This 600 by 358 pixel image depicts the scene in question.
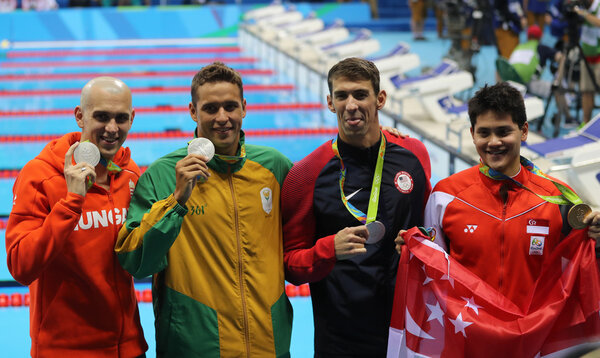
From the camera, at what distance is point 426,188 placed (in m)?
2.48

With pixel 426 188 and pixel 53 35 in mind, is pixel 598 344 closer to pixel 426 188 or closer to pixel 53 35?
pixel 426 188

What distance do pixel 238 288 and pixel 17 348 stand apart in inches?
89.4

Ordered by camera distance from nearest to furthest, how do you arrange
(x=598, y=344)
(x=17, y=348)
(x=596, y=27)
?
(x=598, y=344) < (x=17, y=348) < (x=596, y=27)

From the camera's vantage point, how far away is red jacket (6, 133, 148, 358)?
7.18ft

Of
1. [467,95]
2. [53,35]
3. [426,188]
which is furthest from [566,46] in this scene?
[53,35]

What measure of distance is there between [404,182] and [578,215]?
0.55 meters

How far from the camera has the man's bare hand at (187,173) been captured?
2125 millimetres

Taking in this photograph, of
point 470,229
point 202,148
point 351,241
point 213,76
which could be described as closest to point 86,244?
point 202,148

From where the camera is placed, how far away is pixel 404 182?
2.40 m

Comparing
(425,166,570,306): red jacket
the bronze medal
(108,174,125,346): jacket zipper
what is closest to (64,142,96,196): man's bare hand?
(108,174,125,346): jacket zipper

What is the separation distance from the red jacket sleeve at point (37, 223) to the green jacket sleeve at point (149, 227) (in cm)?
18

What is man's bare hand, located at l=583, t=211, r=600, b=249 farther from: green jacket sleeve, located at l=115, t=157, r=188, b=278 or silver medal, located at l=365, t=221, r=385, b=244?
green jacket sleeve, located at l=115, t=157, r=188, b=278

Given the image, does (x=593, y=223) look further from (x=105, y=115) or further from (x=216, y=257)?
(x=105, y=115)

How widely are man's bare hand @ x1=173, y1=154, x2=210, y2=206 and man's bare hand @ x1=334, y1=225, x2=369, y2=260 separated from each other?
45cm
